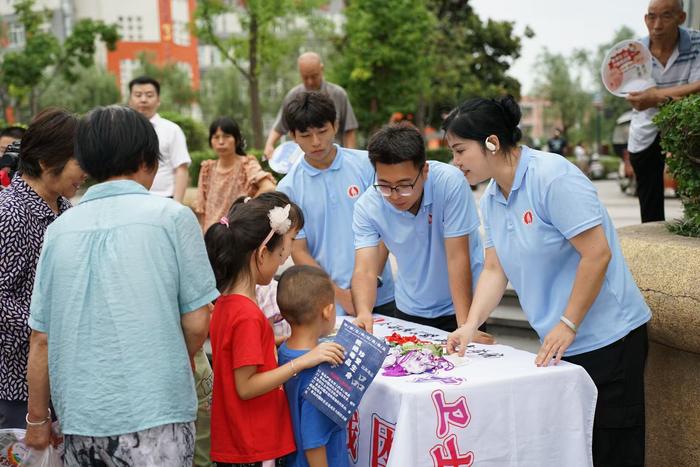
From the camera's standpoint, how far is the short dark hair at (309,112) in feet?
12.4

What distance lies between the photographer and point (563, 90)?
45.4 metres

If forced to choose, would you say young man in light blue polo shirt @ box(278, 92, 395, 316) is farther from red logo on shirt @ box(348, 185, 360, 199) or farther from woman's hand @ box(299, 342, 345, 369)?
woman's hand @ box(299, 342, 345, 369)

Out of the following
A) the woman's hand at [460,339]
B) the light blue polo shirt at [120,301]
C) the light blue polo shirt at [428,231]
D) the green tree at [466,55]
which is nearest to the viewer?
the light blue polo shirt at [120,301]

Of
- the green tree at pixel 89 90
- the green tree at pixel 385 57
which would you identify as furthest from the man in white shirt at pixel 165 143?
the green tree at pixel 89 90

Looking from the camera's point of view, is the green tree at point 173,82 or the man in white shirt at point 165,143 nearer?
the man in white shirt at point 165,143

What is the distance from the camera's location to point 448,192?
341 centimetres

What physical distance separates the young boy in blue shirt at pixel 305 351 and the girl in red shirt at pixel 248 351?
51 millimetres

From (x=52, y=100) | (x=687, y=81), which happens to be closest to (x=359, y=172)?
(x=687, y=81)

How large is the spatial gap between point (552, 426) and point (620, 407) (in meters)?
0.33

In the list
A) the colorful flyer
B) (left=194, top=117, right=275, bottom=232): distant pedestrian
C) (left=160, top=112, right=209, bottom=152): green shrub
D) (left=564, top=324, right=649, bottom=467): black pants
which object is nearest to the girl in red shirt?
(left=564, top=324, right=649, bottom=467): black pants

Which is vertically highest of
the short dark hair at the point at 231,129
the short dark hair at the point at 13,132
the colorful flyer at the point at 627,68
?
the colorful flyer at the point at 627,68

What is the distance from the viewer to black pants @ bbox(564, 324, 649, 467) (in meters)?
2.84

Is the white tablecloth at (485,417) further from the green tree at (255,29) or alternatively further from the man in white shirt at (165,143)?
the green tree at (255,29)

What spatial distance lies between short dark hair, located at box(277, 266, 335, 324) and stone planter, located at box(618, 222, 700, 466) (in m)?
1.45
